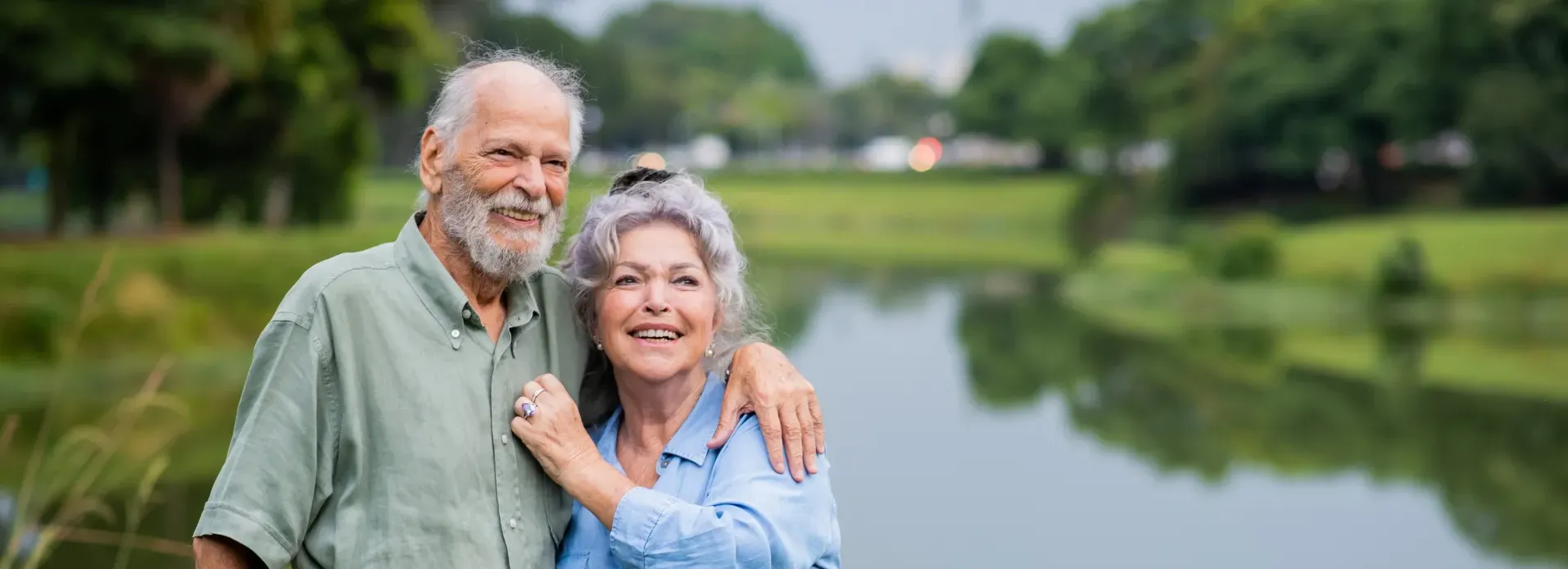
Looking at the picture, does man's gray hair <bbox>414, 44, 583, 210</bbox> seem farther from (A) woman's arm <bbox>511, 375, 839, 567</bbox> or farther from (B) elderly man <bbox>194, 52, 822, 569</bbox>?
(A) woman's arm <bbox>511, 375, 839, 567</bbox>

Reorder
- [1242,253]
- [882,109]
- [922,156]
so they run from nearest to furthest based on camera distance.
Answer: [1242,253], [922,156], [882,109]

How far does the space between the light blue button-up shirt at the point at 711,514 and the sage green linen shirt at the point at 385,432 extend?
178 millimetres

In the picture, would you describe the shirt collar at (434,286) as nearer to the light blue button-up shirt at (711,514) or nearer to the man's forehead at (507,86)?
the man's forehead at (507,86)

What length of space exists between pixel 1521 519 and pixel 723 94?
7380 cm

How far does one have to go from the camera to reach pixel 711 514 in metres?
2.75

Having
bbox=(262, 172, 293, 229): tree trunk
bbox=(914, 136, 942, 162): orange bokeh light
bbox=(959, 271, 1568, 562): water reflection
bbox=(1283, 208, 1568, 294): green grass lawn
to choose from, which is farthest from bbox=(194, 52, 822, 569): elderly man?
bbox=(914, 136, 942, 162): orange bokeh light

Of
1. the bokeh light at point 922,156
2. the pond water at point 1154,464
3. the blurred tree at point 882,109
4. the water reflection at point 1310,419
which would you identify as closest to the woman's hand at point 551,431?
the pond water at point 1154,464

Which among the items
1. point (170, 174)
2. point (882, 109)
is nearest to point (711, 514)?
point (170, 174)

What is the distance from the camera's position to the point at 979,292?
116 feet

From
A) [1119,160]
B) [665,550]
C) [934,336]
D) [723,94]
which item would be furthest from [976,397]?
[723,94]

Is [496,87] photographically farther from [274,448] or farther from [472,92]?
[274,448]

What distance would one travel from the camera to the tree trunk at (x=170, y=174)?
1961 centimetres

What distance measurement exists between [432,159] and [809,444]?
33.3 inches

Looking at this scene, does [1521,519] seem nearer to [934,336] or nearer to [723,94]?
[934,336]
